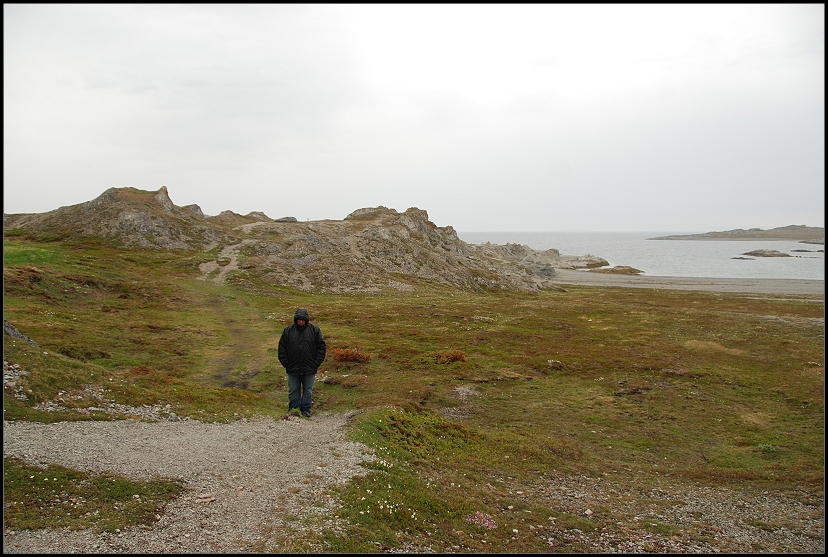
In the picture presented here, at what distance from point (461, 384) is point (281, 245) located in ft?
276

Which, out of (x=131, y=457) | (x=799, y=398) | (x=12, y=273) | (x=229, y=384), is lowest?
(x=799, y=398)

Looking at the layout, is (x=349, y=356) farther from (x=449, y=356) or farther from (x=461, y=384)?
(x=461, y=384)

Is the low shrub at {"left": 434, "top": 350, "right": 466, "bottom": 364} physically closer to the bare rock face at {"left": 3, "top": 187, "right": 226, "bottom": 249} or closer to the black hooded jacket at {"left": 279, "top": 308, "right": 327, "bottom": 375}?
the black hooded jacket at {"left": 279, "top": 308, "right": 327, "bottom": 375}

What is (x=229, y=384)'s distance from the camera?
31.6 m

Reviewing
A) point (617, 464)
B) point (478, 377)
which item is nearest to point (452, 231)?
point (478, 377)

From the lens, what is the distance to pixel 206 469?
15.2 meters

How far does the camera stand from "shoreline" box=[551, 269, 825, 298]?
124 meters

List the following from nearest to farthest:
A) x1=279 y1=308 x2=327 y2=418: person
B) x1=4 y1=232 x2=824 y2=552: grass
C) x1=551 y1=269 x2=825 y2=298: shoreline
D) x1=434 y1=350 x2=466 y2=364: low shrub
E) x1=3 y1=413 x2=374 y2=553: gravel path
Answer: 1. x1=3 y1=413 x2=374 y2=553: gravel path
2. x1=4 y1=232 x2=824 y2=552: grass
3. x1=279 y1=308 x2=327 y2=418: person
4. x1=434 y1=350 x2=466 y2=364: low shrub
5. x1=551 y1=269 x2=825 y2=298: shoreline

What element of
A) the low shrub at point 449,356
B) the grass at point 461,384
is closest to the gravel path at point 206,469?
the grass at point 461,384

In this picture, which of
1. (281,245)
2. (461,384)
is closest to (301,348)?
(461,384)

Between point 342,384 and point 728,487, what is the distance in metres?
23.7

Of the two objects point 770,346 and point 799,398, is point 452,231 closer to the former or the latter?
point 770,346

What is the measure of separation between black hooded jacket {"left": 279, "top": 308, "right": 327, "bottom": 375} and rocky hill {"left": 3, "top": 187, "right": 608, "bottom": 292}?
65129 millimetres

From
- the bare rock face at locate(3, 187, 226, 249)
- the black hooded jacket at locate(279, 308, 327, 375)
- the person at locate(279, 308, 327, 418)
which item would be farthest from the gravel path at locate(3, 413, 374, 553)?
the bare rock face at locate(3, 187, 226, 249)
